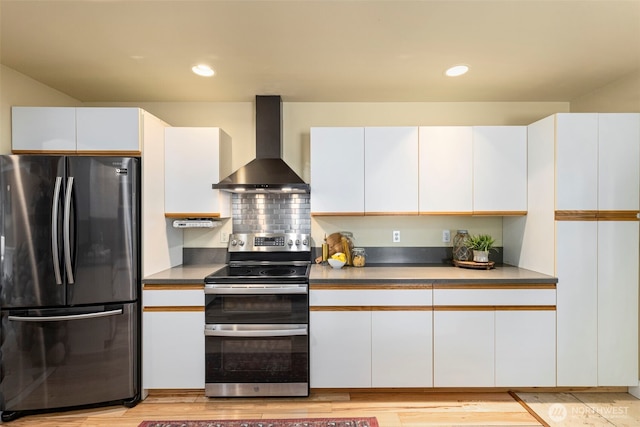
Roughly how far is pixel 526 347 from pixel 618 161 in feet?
4.83

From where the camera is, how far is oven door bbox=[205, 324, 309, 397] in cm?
231

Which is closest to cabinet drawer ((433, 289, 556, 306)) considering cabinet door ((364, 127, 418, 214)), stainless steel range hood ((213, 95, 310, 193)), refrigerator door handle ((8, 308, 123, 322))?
cabinet door ((364, 127, 418, 214))

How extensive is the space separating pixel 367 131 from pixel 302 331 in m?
1.64

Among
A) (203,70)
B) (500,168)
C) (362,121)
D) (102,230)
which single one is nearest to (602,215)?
(500,168)

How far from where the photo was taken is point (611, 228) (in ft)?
7.52

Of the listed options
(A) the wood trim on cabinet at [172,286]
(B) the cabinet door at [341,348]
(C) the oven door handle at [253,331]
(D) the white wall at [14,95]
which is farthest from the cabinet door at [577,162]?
(D) the white wall at [14,95]

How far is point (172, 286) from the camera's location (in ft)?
7.64

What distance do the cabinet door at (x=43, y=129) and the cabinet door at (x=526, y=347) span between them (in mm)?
3317

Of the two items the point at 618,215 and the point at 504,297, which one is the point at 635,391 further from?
the point at 618,215

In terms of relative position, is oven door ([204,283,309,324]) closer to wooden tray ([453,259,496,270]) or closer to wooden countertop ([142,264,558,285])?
wooden countertop ([142,264,558,285])

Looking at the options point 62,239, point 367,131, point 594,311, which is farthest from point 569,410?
point 62,239

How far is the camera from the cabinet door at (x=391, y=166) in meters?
2.65

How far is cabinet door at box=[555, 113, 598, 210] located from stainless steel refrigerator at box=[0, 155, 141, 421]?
9.91 feet

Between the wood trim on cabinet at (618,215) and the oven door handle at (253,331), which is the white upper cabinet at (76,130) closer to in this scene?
the oven door handle at (253,331)
